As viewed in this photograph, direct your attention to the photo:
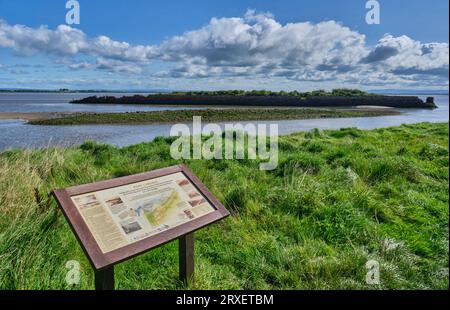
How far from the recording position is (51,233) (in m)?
4.03

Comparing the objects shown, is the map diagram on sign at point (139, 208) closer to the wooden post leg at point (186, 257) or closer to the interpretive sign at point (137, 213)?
the interpretive sign at point (137, 213)

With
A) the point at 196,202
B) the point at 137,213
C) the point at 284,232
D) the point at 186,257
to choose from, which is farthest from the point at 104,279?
the point at 284,232

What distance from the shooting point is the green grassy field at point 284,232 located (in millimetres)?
3605

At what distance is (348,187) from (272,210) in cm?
172

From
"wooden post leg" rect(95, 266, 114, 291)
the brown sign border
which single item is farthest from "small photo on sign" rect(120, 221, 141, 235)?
"wooden post leg" rect(95, 266, 114, 291)

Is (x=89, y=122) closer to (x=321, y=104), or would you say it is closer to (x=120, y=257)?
(x=120, y=257)

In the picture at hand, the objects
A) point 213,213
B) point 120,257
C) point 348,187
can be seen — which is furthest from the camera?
point 348,187

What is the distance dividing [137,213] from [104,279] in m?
0.57

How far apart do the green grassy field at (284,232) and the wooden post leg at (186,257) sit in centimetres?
16

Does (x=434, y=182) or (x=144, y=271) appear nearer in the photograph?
(x=144, y=271)

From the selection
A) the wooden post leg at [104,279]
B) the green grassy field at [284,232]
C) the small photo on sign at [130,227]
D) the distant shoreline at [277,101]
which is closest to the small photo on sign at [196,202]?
the small photo on sign at [130,227]

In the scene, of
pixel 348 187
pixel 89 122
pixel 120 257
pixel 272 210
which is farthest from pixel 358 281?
pixel 89 122

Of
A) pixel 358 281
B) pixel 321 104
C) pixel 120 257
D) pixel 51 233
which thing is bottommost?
pixel 358 281

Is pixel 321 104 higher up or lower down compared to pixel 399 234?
higher up
